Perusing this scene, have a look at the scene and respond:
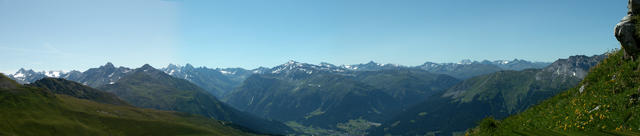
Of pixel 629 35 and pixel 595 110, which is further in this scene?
pixel 629 35

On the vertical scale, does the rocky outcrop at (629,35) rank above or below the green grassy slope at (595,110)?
above

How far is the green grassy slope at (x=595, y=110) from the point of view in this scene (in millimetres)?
17609

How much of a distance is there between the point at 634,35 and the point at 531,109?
860 centimetres

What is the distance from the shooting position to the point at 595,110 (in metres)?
20.3

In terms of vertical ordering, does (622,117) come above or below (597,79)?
below

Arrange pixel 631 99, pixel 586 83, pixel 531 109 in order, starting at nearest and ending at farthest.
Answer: pixel 631 99 < pixel 586 83 < pixel 531 109

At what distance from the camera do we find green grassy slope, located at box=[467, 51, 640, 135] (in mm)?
17609

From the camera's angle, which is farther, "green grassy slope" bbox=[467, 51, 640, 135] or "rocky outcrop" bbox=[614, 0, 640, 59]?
"rocky outcrop" bbox=[614, 0, 640, 59]

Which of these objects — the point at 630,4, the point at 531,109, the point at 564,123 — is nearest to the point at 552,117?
the point at 564,123

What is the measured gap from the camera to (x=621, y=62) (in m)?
25.1

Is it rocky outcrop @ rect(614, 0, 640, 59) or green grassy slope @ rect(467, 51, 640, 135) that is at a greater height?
rocky outcrop @ rect(614, 0, 640, 59)

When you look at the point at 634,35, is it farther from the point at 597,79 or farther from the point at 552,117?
the point at 552,117

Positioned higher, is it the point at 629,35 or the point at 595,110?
the point at 629,35

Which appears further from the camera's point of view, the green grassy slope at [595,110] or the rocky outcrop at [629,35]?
the rocky outcrop at [629,35]
